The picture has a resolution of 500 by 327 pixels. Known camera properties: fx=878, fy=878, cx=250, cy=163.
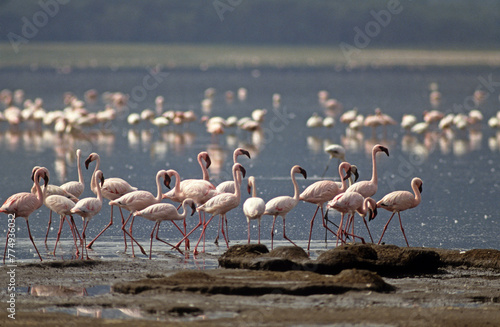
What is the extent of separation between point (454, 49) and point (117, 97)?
89573mm

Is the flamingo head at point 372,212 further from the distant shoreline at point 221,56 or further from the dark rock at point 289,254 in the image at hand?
the distant shoreline at point 221,56

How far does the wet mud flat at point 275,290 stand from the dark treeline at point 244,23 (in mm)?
100716

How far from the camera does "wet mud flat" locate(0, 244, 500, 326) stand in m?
5.82

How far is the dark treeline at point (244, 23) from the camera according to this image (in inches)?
4459

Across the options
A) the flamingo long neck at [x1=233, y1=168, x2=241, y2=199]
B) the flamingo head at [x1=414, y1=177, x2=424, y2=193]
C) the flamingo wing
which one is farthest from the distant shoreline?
the flamingo wing

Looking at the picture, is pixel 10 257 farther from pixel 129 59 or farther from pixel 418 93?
pixel 129 59

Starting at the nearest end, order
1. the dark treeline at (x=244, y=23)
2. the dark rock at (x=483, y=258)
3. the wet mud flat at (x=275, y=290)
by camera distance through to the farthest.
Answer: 1. the wet mud flat at (x=275, y=290)
2. the dark rock at (x=483, y=258)
3. the dark treeline at (x=244, y=23)

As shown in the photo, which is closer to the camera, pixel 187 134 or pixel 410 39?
pixel 187 134

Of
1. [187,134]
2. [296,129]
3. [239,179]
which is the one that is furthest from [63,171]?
[296,129]

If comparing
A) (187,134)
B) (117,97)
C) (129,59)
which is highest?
(129,59)

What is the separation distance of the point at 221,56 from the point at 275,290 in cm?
8886

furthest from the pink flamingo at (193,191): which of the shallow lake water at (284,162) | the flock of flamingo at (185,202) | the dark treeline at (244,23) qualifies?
the dark treeline at (244,23)

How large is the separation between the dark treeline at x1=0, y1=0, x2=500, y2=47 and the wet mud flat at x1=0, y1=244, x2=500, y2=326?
330 feet

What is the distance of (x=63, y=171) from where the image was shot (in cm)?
1414
